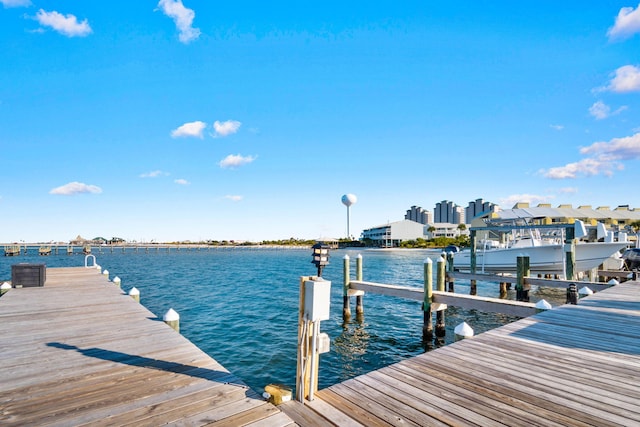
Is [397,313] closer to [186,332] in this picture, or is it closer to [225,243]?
[186,332]

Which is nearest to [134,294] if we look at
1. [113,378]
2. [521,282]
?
[113,378]

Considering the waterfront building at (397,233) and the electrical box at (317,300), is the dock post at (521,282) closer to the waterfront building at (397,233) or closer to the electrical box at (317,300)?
the electrical box at (317,300)

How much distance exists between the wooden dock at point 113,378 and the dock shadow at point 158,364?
1 cm

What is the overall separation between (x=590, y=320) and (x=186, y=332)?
43.0 feet

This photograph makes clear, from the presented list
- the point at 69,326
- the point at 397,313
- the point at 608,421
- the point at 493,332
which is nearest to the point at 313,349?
the point at 608,421

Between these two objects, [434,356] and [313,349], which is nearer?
[313,349]

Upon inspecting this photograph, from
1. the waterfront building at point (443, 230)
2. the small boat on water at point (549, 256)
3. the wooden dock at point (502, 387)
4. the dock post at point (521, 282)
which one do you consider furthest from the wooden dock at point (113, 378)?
the waterfront building at point (443, 230)

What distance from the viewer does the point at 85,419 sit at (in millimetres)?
3619

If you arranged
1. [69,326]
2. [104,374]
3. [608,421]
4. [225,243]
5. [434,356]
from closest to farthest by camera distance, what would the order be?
[608,421] < [104,374] < [434,356] < [69,326] < [225,243]

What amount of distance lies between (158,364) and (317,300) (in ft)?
10.3

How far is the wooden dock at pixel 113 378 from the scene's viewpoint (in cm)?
368

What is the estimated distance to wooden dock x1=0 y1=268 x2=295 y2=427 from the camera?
3.68 meters

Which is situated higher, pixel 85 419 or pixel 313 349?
pixel 313 349

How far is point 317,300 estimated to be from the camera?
4020mm
